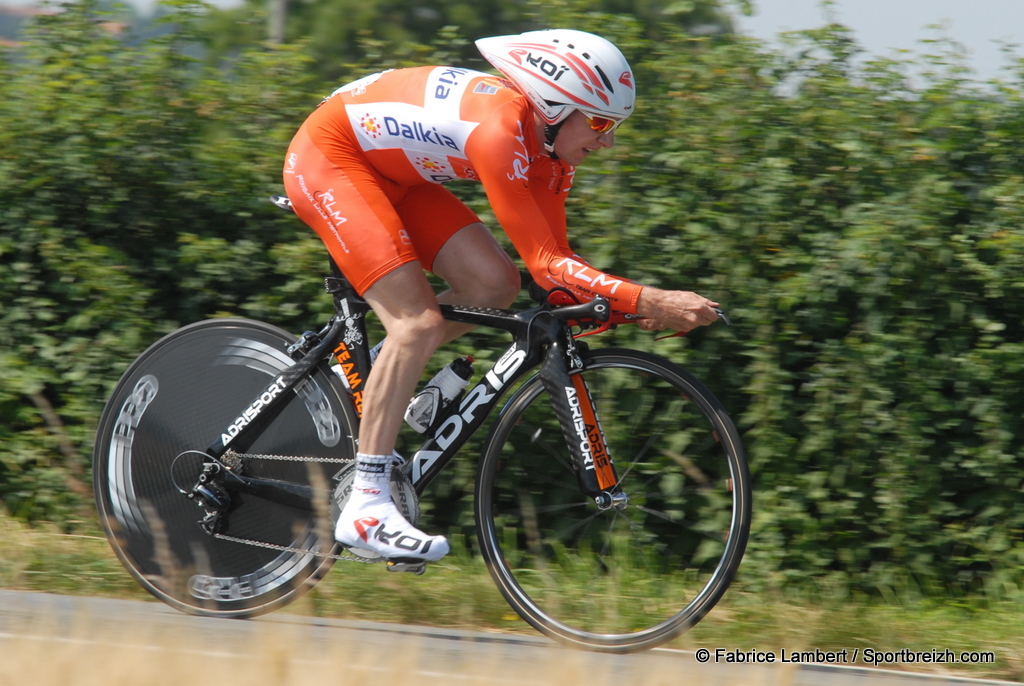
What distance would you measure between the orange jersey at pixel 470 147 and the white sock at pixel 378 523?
91 centimetres

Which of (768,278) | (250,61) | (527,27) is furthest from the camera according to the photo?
(527,27)

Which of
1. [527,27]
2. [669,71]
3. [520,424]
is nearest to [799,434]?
[520,424]

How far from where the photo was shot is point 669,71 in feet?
17.6

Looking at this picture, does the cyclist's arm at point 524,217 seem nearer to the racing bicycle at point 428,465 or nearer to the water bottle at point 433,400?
the racing bicycle at point 428,465

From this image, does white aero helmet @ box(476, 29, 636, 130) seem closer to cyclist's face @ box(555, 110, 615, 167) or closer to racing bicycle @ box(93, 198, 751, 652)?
cyclist's face @ box(555, 110, 615, 167)

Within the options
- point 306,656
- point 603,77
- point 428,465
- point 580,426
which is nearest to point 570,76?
point 603,77

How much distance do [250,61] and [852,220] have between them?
3180 millimetres

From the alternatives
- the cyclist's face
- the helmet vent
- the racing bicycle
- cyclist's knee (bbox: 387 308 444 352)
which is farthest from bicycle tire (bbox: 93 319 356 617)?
the helmet vent

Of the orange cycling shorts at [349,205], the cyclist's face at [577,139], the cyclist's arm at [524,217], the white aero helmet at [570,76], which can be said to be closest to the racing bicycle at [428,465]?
the cyclist's arm at [524,217]

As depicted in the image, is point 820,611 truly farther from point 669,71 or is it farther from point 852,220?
point 669,71

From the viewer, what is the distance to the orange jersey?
367 cm

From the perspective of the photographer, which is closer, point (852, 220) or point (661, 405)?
point (661, 405)

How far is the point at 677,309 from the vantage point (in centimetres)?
357

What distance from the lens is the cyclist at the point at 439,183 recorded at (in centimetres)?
369
